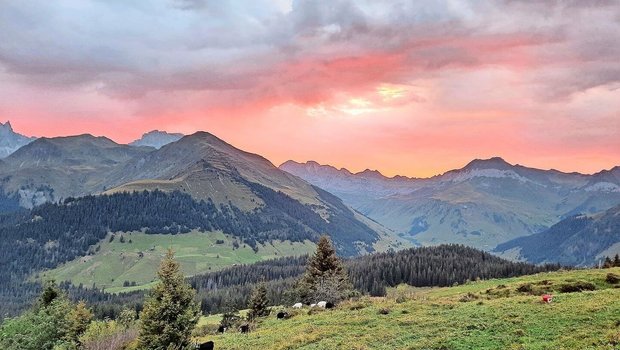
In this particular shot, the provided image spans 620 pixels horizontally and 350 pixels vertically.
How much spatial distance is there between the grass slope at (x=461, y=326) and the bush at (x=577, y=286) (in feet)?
2.82

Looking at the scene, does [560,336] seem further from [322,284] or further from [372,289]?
[372,289]

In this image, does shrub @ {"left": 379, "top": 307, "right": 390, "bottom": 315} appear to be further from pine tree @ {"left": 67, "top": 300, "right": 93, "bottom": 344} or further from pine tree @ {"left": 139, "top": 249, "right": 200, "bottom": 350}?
pine tree @ {"left": 67, "top": 300, "right": 93, "bottom": 344}

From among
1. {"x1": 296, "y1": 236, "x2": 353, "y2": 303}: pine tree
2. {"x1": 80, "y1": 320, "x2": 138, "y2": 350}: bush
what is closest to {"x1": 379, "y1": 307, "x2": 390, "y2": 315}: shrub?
{"x1": 296, "y1": 236, "x2": 353, "y2": 303}: pine tree

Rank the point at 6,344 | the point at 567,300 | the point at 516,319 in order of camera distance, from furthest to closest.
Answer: the point at 6,344
the point at 567,300
the point at 516,319

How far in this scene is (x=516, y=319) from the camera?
123ft

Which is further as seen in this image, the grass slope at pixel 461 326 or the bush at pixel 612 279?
the bush at pixel 612 279

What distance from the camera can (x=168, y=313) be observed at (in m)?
43.8

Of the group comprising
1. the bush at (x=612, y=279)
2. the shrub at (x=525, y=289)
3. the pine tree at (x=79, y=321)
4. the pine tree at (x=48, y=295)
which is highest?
the bush at (x=612, y=279)

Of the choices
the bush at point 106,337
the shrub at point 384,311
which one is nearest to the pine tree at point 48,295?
the bush at point 106,337

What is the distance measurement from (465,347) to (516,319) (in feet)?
22.0

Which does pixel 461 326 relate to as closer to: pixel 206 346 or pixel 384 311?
pixel 384 311

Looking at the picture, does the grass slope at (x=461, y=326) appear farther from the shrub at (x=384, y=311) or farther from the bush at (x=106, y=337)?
the bush at (x=106, y=337)

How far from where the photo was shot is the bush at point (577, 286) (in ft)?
179

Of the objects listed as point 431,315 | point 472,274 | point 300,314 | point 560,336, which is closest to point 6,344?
point 300,314
